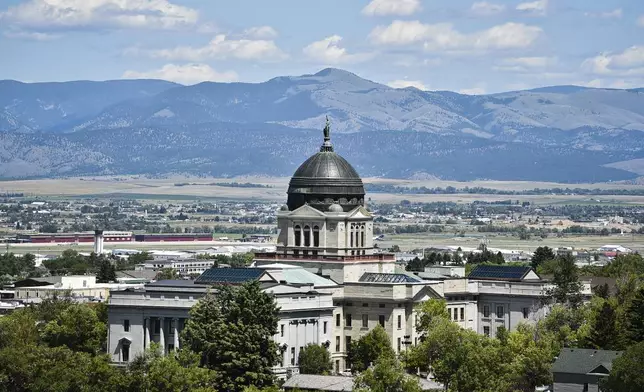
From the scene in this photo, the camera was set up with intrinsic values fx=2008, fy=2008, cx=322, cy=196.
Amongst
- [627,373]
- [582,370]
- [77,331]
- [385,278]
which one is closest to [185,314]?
[77,331]

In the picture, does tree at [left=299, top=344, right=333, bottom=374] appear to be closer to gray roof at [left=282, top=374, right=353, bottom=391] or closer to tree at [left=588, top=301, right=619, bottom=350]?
gray roof at [left=282, top=374, right=353, bottom=391]

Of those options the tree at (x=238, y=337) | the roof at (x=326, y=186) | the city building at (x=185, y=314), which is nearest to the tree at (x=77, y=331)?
the city building at (x=185, y=314)

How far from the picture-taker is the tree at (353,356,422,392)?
329 feet

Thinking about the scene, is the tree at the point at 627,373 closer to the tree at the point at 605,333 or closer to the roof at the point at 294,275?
the tree at the point at 605,333

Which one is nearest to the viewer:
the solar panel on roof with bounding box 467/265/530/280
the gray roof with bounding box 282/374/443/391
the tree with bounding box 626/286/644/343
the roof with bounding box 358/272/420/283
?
the gray roof with bounding box 282/374/443/391

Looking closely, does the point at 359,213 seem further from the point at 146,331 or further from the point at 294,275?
the point at 146,331

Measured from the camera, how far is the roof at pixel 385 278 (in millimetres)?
137000

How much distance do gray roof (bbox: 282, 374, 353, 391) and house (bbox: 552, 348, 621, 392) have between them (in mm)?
11008

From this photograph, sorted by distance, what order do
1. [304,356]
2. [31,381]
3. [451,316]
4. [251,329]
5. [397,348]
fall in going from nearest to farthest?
[31,381], [251,329], [304,356], [397,348], [451,316]

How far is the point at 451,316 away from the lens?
141500 mm

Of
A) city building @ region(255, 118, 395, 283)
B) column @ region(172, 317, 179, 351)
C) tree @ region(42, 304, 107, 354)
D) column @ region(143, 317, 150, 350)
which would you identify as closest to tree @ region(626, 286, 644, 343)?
city building @ region(255, 118, 395, 283)

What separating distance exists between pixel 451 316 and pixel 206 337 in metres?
33.1

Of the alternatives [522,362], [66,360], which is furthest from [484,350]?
[66,360]

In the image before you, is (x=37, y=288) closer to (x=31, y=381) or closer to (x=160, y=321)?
(x=160, y=321)
